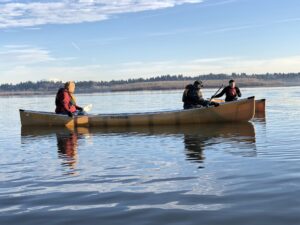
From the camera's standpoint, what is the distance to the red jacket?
21547 millimetres

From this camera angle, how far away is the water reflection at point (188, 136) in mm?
12281

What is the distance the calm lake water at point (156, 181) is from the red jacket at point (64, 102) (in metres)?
5.94

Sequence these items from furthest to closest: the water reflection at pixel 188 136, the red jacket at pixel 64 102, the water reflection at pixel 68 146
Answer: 1. the red jacket at pixel 64 102
2. the water reflection at pixel 188 136
3. the water reflection at pixel 68 146

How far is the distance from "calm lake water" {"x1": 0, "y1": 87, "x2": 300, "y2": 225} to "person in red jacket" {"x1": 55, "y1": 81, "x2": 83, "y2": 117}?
5.80 m

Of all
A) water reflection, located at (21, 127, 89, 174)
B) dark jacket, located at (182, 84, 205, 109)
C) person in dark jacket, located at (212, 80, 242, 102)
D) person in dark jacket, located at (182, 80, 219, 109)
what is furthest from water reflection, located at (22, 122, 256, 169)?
person in dark jacket, located at (212, 80, 242, 102)

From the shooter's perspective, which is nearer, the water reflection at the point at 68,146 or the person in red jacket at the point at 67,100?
the water reflection at the point at 68,146

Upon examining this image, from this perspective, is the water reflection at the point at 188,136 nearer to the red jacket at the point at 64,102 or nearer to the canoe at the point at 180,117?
the canoe at the point at 180,117

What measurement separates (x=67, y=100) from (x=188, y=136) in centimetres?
781

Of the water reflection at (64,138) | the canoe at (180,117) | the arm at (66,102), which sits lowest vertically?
the water reflection at (64,138)

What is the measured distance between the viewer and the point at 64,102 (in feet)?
72.4

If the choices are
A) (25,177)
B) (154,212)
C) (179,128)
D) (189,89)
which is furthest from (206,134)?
(154,212)

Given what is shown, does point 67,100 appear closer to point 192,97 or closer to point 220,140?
point 192,97

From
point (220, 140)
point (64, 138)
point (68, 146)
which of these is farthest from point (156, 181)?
point (64, 138)

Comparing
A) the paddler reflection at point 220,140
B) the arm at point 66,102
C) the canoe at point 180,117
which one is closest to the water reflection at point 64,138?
the canoe at point 180,117
